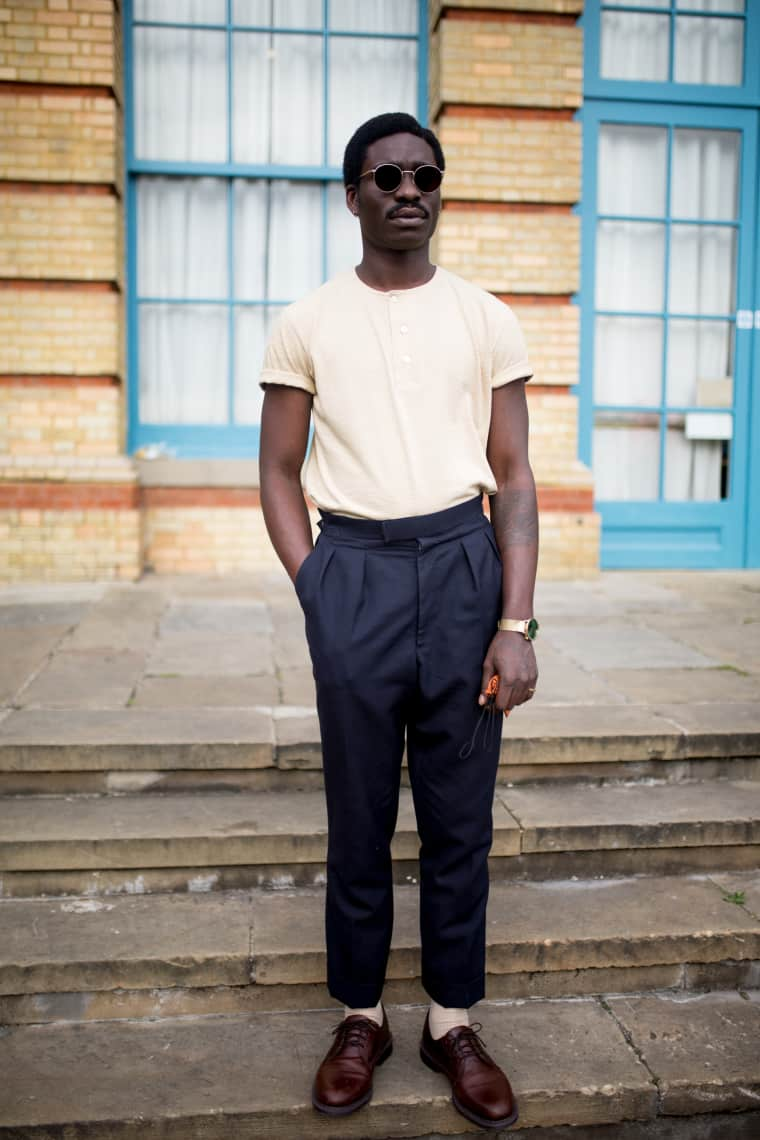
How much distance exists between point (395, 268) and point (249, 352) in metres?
5.18

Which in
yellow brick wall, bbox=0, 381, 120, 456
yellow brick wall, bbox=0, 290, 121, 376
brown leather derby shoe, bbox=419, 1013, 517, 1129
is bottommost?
brown leather derby shoe, bbox=419, 1013, 517, 1129

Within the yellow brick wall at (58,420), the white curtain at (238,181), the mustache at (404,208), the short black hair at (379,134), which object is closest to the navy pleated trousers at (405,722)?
the mustache at (404,208)

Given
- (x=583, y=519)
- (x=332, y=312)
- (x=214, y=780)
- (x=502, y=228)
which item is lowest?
(x=214, y=780)

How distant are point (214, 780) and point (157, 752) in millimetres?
213

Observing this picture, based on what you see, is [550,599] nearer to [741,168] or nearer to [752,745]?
[752,745]

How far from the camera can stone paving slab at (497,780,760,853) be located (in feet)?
11.0

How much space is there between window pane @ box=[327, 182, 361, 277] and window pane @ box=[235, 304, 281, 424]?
1.71 feet

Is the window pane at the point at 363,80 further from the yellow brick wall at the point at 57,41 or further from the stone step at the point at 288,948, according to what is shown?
the stone step at the point at 288,948

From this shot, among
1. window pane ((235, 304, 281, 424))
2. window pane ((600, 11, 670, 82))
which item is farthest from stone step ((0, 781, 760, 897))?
window pane ((600, 11, 670, 82))

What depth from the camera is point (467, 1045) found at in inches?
98.3

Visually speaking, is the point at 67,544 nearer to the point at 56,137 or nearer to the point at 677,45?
the point at 56,137

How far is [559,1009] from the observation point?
2.90 m

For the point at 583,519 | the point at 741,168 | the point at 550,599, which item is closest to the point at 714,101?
the point at 741,168

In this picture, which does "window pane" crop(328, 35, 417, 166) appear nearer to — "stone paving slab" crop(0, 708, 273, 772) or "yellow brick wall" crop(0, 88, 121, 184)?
"yellow brick wall" crop(0, 88, 121, 184)
